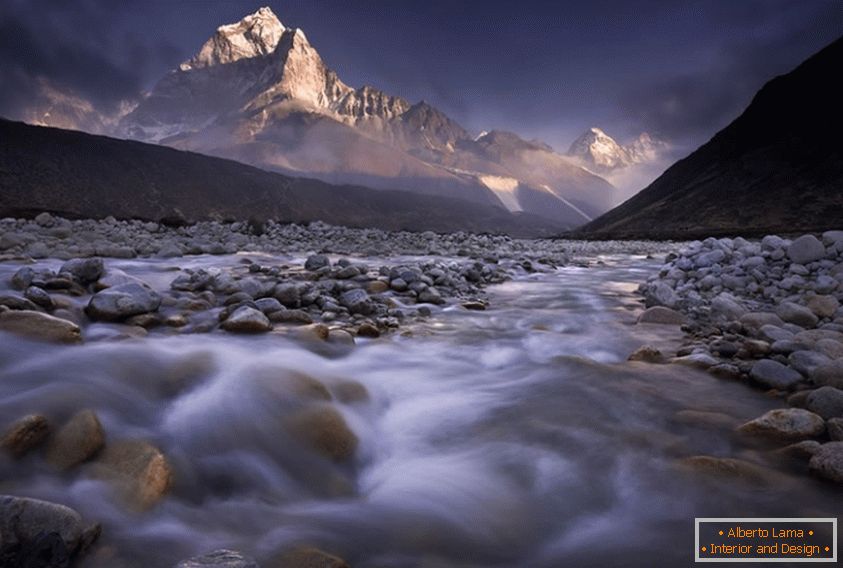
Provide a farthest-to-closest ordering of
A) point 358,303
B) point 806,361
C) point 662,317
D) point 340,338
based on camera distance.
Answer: point 662,317
point 358,303
point 340,338
point 806,361

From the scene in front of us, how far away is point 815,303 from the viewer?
538cm

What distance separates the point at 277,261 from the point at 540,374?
7.82 metres

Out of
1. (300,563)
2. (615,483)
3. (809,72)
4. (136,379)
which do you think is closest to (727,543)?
(615,483)

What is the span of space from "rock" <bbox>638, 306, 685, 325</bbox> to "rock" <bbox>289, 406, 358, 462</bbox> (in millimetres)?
4892

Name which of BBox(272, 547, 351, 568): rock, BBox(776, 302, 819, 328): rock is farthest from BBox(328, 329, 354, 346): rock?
BBox(776, 302, 819, 328): rock

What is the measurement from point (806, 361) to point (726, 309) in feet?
7.20

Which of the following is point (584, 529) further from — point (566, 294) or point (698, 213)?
point (698, 213)

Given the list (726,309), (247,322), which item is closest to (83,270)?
(247,322)

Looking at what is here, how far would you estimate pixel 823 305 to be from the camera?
5.26m

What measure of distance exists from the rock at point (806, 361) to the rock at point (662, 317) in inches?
79.6

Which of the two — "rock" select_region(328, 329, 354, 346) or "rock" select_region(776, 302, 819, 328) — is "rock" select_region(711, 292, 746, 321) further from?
"rock" select_region(328, 329, 354, 346)

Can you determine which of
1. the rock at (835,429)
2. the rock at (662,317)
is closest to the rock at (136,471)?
the rock at (835,429)

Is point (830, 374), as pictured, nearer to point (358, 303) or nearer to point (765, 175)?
point (358, 303)

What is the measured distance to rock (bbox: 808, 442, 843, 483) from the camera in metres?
2.29
